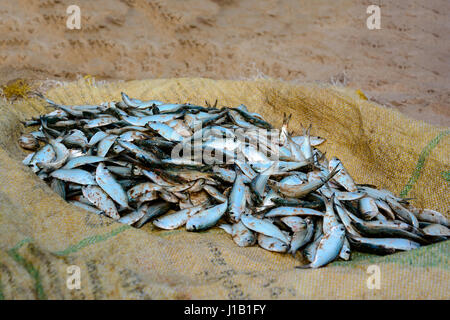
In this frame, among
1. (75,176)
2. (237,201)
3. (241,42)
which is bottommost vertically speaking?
(237,201)

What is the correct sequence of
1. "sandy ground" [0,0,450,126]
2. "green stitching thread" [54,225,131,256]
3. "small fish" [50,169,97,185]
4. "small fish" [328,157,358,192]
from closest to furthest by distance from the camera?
"green stitching thread" [54,225,131,256], "small fish" [50,169,97,185], "small fish" [328,157,358,192], "sandy ground" [0,0,450,126]

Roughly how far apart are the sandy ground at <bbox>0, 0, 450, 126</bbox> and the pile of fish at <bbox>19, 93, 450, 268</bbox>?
2.40 m

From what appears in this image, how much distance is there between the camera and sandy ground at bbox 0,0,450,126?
488 centimetres

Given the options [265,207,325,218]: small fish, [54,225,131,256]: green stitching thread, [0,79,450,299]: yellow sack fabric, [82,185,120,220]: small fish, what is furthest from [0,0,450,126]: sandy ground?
[54,225,131,256]: green stitching thread

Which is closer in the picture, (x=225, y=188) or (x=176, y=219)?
(x=176, y=219)

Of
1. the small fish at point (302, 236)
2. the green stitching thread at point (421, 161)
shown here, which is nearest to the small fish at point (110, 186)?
the small fish at point (302, 236)

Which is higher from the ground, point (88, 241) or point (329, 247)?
point (88, 241)

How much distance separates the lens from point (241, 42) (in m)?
5.68

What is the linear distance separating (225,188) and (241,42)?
410cm

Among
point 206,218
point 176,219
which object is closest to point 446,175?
point 206,218

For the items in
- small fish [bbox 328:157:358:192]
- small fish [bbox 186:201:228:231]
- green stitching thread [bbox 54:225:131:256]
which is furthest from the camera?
small fish [bbox 328:157:358:192]

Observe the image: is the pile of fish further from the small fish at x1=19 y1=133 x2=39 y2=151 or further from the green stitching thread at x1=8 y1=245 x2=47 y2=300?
the green stitching thread at x1=8 y1=245 x2=47 y2=300

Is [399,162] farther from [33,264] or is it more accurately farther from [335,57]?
[335,57]

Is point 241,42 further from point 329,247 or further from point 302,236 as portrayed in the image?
point 329,247
